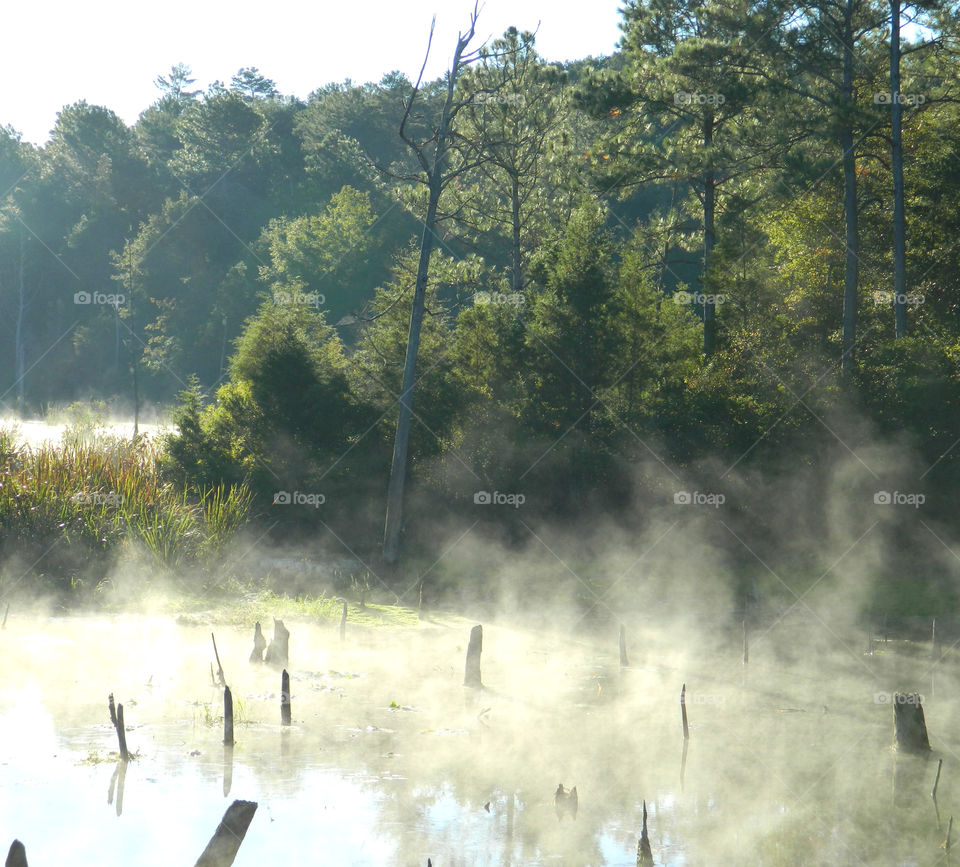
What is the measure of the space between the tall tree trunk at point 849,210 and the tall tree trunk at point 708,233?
3.59m

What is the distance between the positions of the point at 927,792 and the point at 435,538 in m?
17.6

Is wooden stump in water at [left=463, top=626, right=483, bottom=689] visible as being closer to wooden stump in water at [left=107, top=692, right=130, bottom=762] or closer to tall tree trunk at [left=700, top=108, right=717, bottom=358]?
wooden stump in water at [left=107, top=692, right=130, bottom=762]

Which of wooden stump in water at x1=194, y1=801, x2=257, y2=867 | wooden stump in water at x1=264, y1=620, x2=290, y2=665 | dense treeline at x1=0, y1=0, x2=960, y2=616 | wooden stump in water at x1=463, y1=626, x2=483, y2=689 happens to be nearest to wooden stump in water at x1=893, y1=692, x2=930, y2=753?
wooden stump in water at x1=463, y1=626, x2=483, y2=689

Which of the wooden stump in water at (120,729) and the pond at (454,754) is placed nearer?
the pond at (454,754)

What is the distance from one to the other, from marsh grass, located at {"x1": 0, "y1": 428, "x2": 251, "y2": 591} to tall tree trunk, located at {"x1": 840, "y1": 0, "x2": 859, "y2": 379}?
614 inches

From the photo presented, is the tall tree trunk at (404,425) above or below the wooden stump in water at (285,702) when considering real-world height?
above

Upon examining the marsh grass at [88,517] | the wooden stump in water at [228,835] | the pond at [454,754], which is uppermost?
the marsh grass at [88,517]

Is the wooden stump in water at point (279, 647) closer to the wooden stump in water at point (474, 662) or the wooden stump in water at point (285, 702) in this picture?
the wooden stump in water at point (474, 662)

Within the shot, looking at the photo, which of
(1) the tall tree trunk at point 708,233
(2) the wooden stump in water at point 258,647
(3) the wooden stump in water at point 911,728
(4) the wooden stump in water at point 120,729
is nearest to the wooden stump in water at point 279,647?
(2) the wooden stump in water at point 258,647

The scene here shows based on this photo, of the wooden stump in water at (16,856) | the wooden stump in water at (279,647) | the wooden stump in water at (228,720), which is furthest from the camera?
the wooden stump in water at (279,647)

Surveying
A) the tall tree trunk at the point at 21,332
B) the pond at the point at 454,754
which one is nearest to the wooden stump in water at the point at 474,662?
the pond at the point at 454,754

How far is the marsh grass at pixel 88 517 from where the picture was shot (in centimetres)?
2064

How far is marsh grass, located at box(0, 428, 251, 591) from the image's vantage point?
20641 millimetres

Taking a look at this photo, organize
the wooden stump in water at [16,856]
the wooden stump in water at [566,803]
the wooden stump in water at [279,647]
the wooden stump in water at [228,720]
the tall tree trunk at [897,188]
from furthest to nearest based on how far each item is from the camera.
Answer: the tall tree trunk at [897,188], the wooden stump in water at [279,647], the wooden stump in water at [228,720], the wooden stump in water at [566,803], the wooden stump in water at [16,856]
